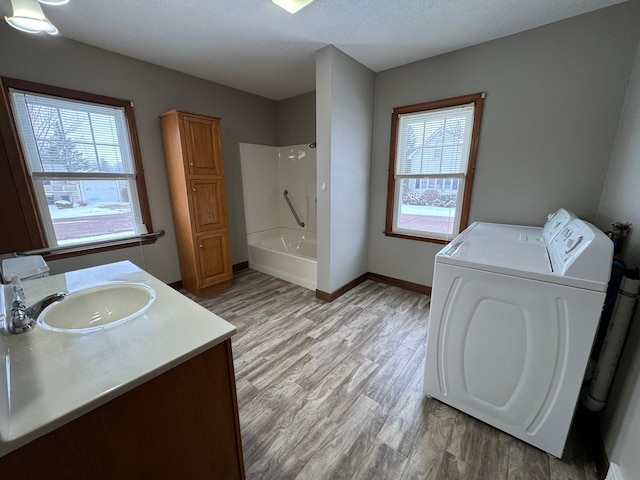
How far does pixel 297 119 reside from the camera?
3.79 metres

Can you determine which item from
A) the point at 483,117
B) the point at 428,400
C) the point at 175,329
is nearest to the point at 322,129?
the point at 483,117

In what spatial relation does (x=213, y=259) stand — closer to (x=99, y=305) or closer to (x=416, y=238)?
(x=99, y=305)

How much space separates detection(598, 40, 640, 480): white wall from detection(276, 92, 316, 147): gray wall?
2.97m

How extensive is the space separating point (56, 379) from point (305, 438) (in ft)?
3.81

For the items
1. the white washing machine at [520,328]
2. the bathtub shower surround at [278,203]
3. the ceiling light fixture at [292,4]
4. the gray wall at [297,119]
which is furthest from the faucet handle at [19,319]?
the gray wall at [297,119]

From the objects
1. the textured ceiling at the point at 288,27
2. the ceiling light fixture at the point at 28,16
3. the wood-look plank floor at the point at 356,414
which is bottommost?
the wood-look plank floor at the point at 356,414

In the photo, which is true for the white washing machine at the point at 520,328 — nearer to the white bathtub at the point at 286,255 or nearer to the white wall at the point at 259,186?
the white bathtub at the point at 286,255

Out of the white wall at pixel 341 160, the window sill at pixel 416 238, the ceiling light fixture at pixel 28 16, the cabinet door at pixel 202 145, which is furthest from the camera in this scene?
the window sill at pixel 416 238

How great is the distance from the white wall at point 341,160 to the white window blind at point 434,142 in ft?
1.36

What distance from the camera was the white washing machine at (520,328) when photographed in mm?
1105

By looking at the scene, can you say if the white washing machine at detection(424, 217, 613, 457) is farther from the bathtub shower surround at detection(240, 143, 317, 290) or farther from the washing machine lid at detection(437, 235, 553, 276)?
the bathtub shower surround at detection(240, 143, 317, 290)

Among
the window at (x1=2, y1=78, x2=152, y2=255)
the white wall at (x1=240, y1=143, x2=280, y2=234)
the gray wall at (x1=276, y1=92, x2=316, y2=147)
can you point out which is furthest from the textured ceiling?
the white wall at (x1=240, y1=143, x2=280, y2=234)

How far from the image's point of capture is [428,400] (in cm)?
161

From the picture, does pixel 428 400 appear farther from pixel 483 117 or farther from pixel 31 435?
pixel 483 117
